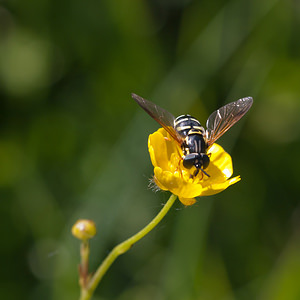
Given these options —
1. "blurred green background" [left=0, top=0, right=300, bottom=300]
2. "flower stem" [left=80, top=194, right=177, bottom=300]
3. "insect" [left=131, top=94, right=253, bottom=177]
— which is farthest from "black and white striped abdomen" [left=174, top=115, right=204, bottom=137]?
"blurred green background" [left=0, top=0, right=300, bottom=300]

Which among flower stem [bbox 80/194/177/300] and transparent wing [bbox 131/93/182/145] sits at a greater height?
transparent wing [bbox 131/93/182/145]

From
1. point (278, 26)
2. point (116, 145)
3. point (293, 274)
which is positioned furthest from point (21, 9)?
point (293, 274)

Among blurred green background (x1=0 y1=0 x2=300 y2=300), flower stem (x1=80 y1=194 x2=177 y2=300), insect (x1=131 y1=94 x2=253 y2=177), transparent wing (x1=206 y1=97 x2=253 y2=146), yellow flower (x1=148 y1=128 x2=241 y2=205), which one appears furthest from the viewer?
blurred green background (x1=0 y1=0 x2=300 y2=300)

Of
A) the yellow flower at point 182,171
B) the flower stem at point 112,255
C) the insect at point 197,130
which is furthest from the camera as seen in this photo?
the insect at point 197,130

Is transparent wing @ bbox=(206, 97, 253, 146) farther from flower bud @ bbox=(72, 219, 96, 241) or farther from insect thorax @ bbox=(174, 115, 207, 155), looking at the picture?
flower bud @ bbox=(72, 219, 96, 241)

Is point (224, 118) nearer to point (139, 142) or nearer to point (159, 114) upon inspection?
point (159, 114)

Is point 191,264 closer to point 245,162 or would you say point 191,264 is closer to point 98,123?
point 245,162

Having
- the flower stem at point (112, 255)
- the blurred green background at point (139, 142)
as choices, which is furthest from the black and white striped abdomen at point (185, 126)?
the blurred green background at point (139, 142)

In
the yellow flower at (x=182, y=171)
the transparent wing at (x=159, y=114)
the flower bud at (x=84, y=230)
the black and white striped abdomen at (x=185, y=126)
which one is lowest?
the flower bud at (x=84, y=230)

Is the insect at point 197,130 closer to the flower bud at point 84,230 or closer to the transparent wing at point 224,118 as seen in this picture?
the transparent wing at point 224,118
